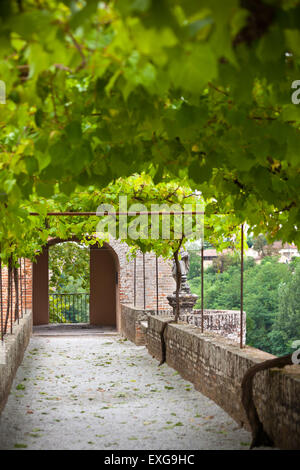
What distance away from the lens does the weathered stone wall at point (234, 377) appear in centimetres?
470

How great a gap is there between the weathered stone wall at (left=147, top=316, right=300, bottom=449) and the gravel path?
0.59 ft

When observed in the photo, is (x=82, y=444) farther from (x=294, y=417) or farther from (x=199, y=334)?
(x=199, y=334)

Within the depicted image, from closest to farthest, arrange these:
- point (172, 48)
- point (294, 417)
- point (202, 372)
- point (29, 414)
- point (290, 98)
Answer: point (172, 48)
point (290, 98)
point (294, 417)
point (29, 414)
point (202, 372)

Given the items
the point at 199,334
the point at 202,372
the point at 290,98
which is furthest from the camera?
the point at 199,334

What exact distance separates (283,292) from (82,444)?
4485 cm

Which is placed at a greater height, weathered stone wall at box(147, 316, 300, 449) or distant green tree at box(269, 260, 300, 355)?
weathered stone wall at box(147, 316, 300, 449)

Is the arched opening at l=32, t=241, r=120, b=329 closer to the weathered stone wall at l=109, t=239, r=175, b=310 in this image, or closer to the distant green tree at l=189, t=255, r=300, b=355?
the weathered stone wall at l=109, t=239, r=175, b=310

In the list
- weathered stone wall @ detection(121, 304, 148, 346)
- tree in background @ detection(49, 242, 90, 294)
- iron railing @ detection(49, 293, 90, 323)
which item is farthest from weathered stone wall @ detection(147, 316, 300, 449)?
tree in background @ detection(49, 242, 90, 294)

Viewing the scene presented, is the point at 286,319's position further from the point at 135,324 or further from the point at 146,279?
the point at 135,324

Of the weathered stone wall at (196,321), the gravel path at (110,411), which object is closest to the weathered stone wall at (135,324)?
the weathered stone wall at (196,321)

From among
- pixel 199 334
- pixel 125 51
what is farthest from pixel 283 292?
pixel 125 51

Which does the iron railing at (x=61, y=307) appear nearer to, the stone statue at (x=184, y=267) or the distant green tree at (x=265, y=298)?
the stone statue at (x=184, y=267)

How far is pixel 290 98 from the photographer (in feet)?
10.3

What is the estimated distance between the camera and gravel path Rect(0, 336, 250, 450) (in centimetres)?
561
